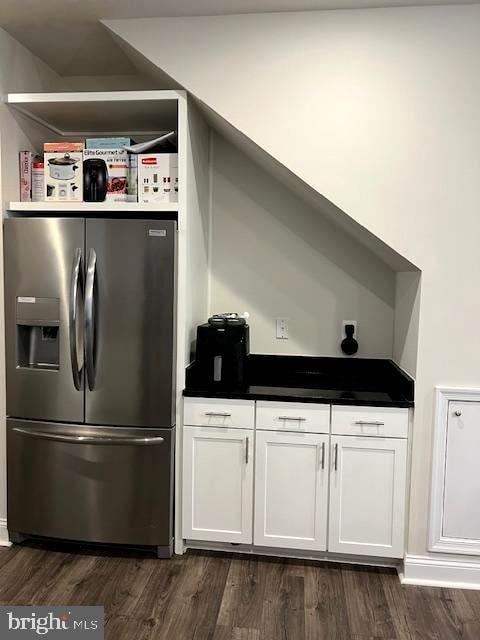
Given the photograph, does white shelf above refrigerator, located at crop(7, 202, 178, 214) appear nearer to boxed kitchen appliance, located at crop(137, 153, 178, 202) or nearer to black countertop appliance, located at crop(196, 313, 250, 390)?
boxed kitchen appliance, located at crop(137, 153, 178, 202)

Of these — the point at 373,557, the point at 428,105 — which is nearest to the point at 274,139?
the point at 428,105

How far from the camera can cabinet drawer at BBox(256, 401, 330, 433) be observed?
2.62 metres

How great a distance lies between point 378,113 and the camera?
97.5 inches

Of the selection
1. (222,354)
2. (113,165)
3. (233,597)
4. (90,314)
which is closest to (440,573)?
(233,597)

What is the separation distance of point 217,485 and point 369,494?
0.76 meters

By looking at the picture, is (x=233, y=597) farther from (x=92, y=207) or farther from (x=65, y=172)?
(x=65, y=172)

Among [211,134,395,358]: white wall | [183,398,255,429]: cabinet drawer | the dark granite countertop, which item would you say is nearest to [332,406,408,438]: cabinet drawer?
the dark granite countertop

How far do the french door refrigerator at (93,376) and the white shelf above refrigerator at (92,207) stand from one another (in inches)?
4.5

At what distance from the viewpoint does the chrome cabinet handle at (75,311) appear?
8.65 feet

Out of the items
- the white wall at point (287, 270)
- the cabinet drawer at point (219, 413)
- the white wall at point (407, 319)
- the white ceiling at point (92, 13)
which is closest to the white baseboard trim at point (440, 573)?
the white wall at point (407, 319)

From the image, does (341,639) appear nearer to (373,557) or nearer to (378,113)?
(373,557)

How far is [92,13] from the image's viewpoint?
8.25 feet

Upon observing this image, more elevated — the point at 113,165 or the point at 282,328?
the point at 113,165

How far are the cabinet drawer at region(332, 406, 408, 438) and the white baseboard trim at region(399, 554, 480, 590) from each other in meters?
0.61
